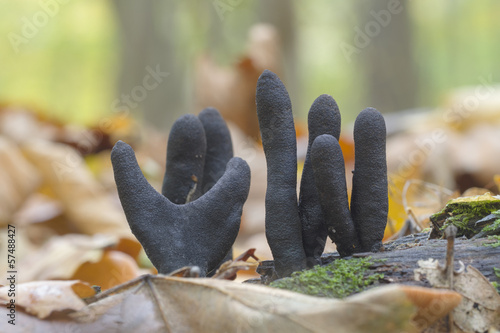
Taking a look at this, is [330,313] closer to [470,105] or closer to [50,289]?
[50,289]

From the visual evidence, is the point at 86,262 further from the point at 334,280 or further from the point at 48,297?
the point at 334,280

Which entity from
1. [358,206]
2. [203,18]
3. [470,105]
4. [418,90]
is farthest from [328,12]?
[358,206]

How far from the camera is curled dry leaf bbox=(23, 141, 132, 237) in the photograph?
3646 millimetres

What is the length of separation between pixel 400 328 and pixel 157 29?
23.4ft

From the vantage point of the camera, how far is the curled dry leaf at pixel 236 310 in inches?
35.6

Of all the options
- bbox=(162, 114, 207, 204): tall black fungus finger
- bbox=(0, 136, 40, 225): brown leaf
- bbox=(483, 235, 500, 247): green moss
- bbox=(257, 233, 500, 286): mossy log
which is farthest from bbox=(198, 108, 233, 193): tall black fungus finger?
bbox=(0, 136, 40, 225): brown leaf

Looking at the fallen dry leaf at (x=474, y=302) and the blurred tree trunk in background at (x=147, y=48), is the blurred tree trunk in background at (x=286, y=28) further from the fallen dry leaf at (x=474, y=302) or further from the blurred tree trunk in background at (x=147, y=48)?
the fallen dry leaf at (x=474, y=302)

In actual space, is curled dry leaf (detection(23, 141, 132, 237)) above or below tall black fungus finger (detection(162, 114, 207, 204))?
above

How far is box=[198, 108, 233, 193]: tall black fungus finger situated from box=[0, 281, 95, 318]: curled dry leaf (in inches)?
24.2

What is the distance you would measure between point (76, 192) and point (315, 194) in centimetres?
275

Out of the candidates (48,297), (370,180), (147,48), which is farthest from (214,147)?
(147,48)

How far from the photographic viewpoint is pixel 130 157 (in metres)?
1.38

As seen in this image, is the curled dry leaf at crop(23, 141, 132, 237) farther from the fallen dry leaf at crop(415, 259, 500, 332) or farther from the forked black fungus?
the fallen dry leaf at crop(415, 259, 500, 332)

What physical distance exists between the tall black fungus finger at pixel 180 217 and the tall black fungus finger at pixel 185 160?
0.85 feet
